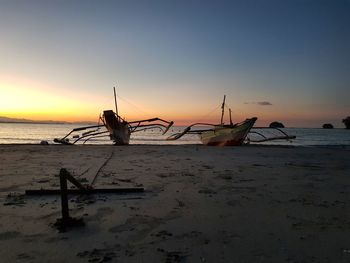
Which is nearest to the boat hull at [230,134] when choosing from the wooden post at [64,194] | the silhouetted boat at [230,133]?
the silhouetted boat at [230,133]

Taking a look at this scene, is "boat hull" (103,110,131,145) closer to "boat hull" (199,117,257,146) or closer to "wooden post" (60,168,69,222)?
"boat hull" (199,117,257,146)

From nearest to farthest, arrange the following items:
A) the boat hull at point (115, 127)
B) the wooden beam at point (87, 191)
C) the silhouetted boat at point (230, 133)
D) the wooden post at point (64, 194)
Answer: the wooden post at point (64, 194) → the wooden beam at point (87, 191) → the silhouetted boat at point (230, 133) → the boat hull at point (115, 127)

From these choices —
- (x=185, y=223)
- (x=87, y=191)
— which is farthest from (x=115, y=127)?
(x=185, y=223)

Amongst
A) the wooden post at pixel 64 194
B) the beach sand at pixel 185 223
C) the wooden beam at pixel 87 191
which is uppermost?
the wooden post at pixel 64 194

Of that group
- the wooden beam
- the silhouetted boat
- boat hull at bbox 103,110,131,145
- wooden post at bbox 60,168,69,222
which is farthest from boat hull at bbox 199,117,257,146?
wooden post at bbox 60,168,69,222

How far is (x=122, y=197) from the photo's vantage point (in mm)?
6398

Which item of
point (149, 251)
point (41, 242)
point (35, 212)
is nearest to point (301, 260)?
point (149, 251)

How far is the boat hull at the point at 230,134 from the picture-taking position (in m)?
26.6

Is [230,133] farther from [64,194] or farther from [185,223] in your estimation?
[64,194]

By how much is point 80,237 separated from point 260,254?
7.45 ft

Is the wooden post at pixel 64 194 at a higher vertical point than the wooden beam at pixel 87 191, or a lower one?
higher

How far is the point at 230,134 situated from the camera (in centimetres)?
2711

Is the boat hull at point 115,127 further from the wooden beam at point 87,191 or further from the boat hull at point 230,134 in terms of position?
the wooden beam at point 87,191

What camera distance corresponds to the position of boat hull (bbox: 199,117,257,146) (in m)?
26.6
